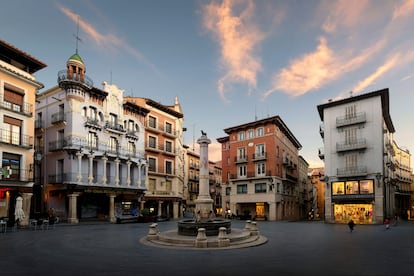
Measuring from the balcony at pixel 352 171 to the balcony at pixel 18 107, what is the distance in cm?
3778

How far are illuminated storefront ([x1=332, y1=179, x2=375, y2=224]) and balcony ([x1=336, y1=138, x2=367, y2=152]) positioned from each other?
4.30 m

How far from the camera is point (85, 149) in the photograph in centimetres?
3884

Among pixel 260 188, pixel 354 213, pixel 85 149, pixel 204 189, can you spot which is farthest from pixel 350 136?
pixel 85 149

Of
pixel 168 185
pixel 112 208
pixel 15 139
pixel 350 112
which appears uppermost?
pixel 350 112

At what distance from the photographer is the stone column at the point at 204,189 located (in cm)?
2291

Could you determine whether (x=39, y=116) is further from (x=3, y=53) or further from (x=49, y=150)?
(x=3, y=53)

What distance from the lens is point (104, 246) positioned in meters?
17.2

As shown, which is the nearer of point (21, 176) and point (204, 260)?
point (204, 260)

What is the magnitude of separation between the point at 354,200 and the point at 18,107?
4047 centimetres

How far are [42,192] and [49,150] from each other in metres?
5.37

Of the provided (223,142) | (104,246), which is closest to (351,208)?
(223,142)

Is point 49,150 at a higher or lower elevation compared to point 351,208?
higher

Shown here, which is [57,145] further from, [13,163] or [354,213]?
[354,213]

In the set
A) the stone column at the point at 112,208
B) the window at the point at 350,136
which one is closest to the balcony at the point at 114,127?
the stone column at the point at 112,208
